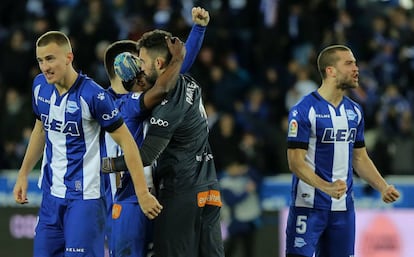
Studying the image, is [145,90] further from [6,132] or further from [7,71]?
[7,71]

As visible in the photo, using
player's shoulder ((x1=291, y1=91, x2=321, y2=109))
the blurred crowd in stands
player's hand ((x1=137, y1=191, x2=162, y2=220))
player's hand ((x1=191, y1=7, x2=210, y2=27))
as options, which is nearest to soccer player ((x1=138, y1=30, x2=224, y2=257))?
player's hand ((x1=137, y1=191, x2=162, y2=220))

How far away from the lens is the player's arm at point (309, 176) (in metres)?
8.69

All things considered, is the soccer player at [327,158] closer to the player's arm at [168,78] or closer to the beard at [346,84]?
the beard at [346,84]

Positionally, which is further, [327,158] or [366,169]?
[366,169]

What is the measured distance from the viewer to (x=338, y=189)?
8680mm

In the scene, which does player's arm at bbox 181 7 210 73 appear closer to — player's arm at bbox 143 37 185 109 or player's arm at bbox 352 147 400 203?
player's arm at bbox 143 37 185 109

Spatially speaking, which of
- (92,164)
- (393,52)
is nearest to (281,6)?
(393,52)

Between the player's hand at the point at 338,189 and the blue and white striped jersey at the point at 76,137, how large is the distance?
199 centimetres

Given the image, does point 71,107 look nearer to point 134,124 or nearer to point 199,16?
point 134,124

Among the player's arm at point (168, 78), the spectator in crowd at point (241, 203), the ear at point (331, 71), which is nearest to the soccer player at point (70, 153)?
the player's arm at point (168, 78)

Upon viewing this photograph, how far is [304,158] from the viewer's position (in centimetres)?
910

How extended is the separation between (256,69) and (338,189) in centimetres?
1017

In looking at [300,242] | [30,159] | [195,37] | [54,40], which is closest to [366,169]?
[300,242]

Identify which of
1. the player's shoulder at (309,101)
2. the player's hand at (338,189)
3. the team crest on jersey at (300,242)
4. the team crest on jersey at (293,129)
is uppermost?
the player's shoulder at (309,101)
